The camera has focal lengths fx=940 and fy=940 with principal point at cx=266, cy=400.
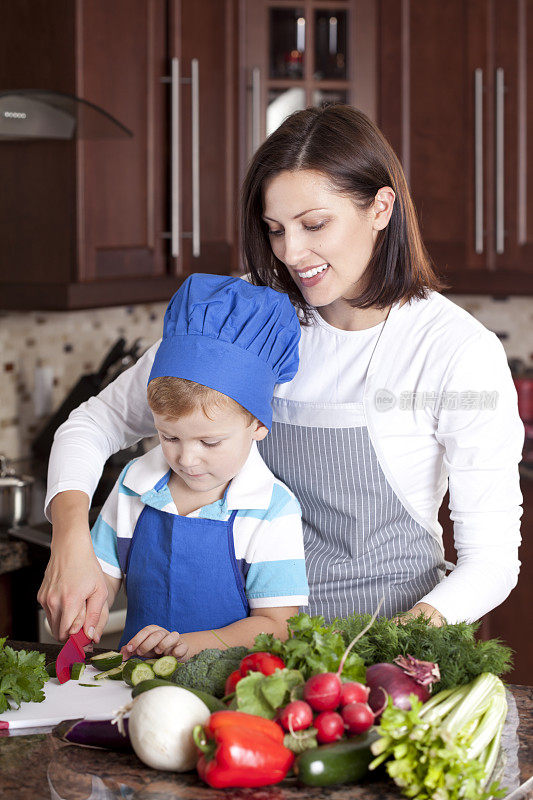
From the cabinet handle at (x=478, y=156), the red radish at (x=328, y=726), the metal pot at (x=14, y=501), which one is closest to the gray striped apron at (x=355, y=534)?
the red radish at (x=328, y=726)

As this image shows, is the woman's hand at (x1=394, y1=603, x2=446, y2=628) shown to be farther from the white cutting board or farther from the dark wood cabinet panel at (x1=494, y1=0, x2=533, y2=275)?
the dark wood cabinet panel at (x1=494, y1=0, x2=533, y2=275)

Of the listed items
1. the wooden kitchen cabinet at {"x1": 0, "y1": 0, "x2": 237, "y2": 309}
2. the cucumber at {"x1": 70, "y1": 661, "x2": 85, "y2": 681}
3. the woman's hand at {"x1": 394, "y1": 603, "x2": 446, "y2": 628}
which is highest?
the wooden kitchen cabinet at {"x1": 0, "y1": 0, "x2": 237, "y2": 309}

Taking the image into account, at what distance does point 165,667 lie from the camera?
109 centimetres

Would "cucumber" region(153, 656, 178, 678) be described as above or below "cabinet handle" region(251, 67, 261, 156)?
below

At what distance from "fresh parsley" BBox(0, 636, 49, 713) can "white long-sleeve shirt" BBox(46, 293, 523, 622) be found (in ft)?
1.22

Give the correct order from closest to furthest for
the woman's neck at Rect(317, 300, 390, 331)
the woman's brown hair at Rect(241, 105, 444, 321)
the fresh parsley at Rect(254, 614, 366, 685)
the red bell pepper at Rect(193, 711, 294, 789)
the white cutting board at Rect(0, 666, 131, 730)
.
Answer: the red bell pepper at Rect(193, 711, 294, 789) < the fresh parsley at Rect(254, 614, 366, 685) < the white cutting board at Rect(0, 666, 131, 730) < the woman's brown hair at Rect(241, 105, 444, 321) < the woman's neck at Rect(317, 300, 390, 331)

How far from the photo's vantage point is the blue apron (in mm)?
1371

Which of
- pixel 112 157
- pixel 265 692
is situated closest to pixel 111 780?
A: pixel 265 692

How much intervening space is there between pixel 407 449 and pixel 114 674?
57 centimetres

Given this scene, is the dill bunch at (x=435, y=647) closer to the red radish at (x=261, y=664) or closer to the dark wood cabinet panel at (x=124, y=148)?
the red radish at (x=261, y=664)

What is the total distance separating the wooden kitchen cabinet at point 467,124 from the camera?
2.79m

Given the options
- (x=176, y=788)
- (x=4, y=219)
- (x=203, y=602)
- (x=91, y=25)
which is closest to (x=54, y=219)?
(x=4, y=219)

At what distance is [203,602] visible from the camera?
1378 millimetres

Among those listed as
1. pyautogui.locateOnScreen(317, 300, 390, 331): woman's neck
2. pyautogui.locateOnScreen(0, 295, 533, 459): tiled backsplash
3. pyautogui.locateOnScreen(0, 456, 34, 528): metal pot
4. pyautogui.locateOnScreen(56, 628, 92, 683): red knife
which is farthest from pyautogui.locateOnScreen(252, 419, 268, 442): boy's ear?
pyautogui.locateOnScreen(0, 295, 533, 459): tiled backsplash
